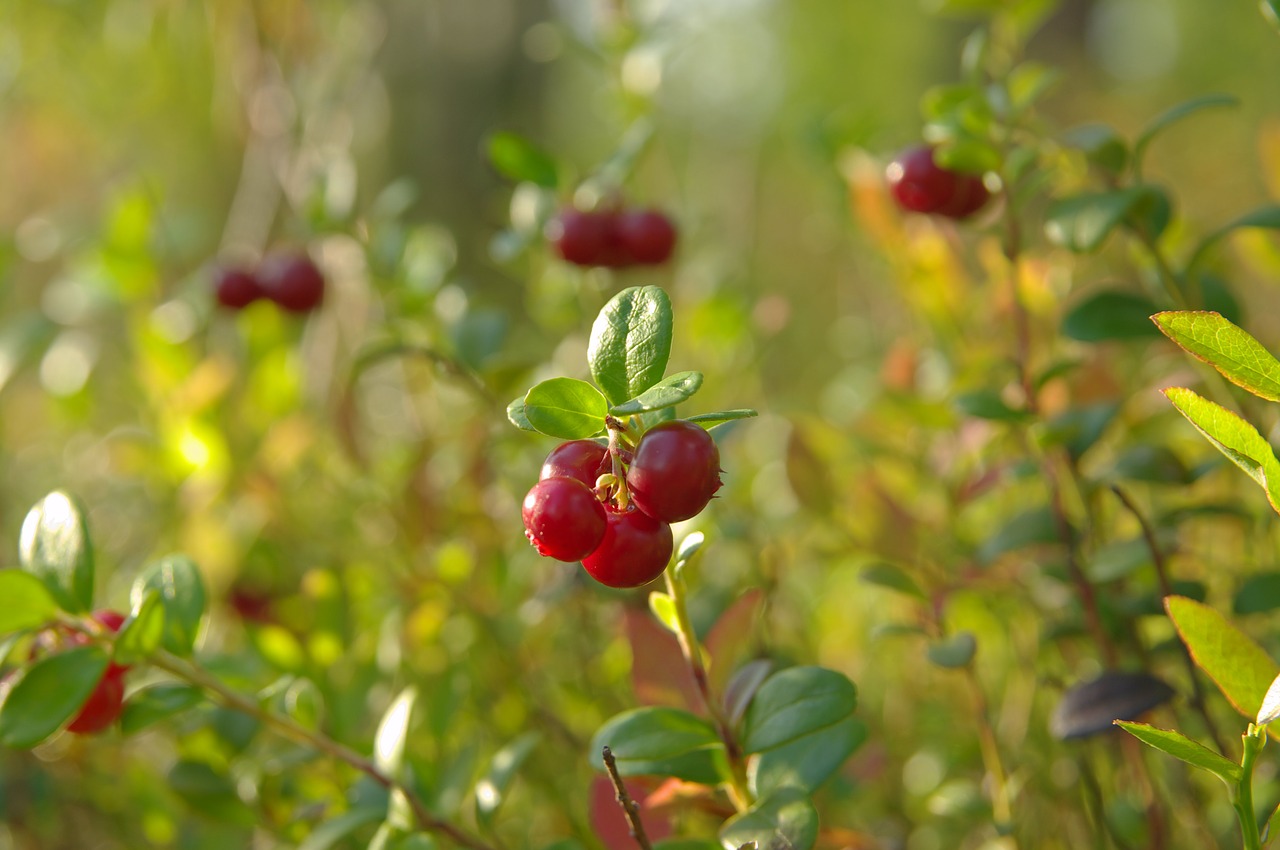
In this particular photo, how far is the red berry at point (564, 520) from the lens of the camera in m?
0.43

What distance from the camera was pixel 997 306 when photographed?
964mm

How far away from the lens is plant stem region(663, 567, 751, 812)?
460 millimetres

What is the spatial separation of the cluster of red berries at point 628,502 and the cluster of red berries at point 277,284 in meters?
0.71

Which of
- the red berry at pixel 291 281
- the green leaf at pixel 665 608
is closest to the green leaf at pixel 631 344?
the green leaf at pixel 665 608

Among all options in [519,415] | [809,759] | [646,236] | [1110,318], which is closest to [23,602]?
[519,415]

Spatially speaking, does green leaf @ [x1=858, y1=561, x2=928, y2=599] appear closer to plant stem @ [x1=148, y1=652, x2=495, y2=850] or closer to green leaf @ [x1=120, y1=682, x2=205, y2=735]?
plant stem @ [x1=148, y1=652, x2=495, y2=850]

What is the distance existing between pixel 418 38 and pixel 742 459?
3.91 metres

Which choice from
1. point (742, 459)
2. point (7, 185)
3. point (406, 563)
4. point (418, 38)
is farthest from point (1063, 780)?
point (7, 185)

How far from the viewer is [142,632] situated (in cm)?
54

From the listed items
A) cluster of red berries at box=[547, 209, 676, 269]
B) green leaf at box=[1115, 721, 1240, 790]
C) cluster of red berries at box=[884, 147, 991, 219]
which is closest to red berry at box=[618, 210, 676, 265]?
cluster of red berries at box=[547, 209, 676, 269]

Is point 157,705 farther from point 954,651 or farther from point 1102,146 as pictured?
point 1102,146

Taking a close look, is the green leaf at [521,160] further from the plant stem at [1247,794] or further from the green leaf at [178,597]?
the plant stem at [1247,794]

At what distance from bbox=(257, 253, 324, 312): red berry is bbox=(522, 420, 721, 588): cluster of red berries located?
0.71m

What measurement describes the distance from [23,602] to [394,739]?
0.20m
